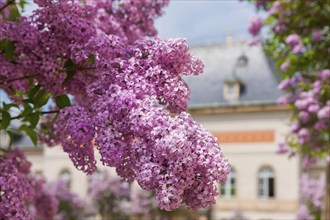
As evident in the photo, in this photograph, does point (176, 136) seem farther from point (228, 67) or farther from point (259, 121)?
point (228, 67)

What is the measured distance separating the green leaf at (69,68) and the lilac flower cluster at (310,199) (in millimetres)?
21487

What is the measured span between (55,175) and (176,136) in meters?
39.3

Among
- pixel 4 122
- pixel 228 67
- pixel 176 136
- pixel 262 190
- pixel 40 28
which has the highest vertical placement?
pixel 228 67

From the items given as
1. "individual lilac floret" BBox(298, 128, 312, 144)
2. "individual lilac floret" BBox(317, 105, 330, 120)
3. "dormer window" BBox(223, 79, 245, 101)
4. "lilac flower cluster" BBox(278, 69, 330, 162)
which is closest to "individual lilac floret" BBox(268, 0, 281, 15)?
"lilac flower cluster" BBox(278, 69, 330, 162)

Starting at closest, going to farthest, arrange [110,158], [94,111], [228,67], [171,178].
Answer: [171,178] < [110,158] < [94,111] < [228,67]

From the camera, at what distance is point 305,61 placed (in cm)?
1220

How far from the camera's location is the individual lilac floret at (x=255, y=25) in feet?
44.0

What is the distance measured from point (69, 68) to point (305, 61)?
8.80 metres

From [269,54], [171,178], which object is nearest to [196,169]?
[171,178]

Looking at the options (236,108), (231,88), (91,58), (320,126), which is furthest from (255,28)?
(231,88)

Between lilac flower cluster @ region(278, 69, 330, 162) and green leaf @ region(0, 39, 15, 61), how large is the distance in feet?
25.9

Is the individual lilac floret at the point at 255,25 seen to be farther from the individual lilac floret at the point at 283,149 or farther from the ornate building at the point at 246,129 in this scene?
the ornate building at the point at 246,129

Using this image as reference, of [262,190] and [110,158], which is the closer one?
[110,158]

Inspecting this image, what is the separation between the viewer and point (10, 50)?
416 cm
